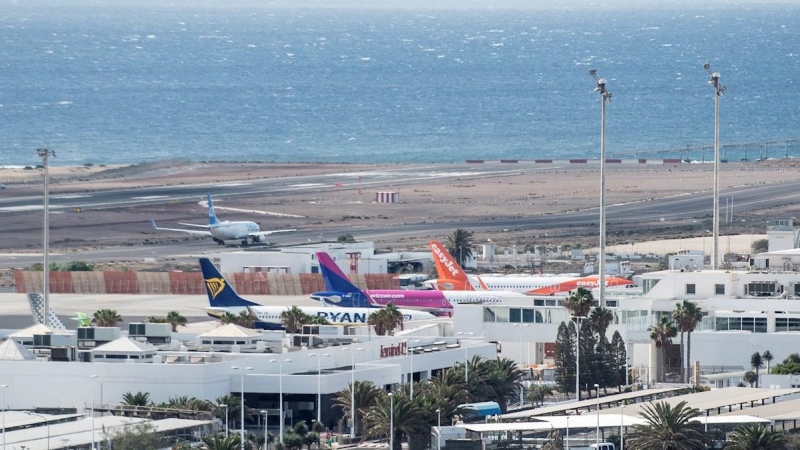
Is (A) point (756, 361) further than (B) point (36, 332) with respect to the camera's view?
Yes

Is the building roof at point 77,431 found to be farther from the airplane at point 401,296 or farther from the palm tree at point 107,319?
the airplane at point 401,296

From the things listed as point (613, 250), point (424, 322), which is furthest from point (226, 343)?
point (613, 250)

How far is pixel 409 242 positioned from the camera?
184125mm

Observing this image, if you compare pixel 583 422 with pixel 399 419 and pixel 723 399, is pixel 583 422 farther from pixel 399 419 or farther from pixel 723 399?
Answer: pixel 723 399

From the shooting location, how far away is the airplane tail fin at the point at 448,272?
457 ft

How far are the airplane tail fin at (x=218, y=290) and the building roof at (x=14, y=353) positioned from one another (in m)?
31.2

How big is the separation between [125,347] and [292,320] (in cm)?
2275

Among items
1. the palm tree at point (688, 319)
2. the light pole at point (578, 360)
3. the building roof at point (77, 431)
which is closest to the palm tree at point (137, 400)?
the building roof at point (77, 431)

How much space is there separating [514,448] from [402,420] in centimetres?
799

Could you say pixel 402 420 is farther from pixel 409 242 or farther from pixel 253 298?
pixel 409 242

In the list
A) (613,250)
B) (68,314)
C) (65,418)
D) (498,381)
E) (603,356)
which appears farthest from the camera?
(613,250)

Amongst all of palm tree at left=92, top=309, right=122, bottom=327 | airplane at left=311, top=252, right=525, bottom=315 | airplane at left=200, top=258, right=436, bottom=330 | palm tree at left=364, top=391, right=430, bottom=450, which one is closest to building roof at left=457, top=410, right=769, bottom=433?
palm tree at left=364, top=391, right=430, bottom=450

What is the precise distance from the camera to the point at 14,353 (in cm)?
8931

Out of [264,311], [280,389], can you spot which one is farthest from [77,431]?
[264,311]
